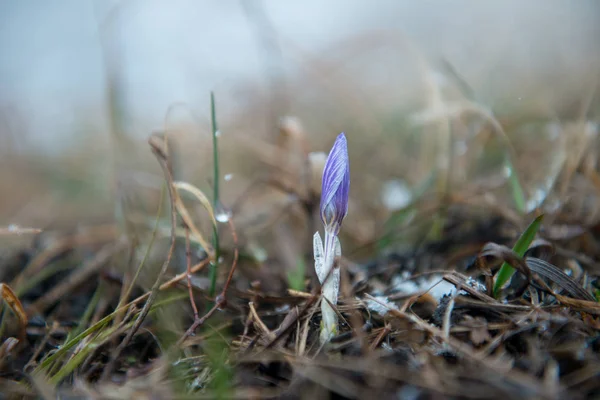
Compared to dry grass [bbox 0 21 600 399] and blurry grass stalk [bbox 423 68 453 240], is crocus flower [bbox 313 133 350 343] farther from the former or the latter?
blurry grass stalk [bbox 423 68 453 240]

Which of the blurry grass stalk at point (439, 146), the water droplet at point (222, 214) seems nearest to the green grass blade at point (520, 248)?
the blurry grass stalk at point (439, 146)

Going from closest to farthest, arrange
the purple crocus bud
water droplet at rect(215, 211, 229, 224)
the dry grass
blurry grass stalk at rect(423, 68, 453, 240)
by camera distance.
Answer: the dry grass
the purple crocus bud
water droplet at rect(215, 211, 229, 224)
blurry grass stalk at rect(423, 68, 453, 240)

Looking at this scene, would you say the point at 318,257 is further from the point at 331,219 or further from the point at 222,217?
the point at 222,217

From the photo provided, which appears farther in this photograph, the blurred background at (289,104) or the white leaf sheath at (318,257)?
the blurred background at (289,104)

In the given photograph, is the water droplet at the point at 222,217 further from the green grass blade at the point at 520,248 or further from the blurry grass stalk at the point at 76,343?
the green grass blade at the point at 520,248

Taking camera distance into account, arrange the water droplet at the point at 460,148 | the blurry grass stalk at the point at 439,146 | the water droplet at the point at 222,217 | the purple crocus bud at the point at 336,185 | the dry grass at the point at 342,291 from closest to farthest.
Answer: the dry grass at the point at 342,291 → the purple crocus bud at the point at 336,185 → the water droplet at the point at 222,217 → the blurry grass stalk at the point at 439,146 → the water droplet at the point at 460,148

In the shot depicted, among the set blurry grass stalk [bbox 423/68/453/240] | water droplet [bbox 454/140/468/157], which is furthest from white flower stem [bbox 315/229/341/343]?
water droplet [bbox 454/140/468/157]
